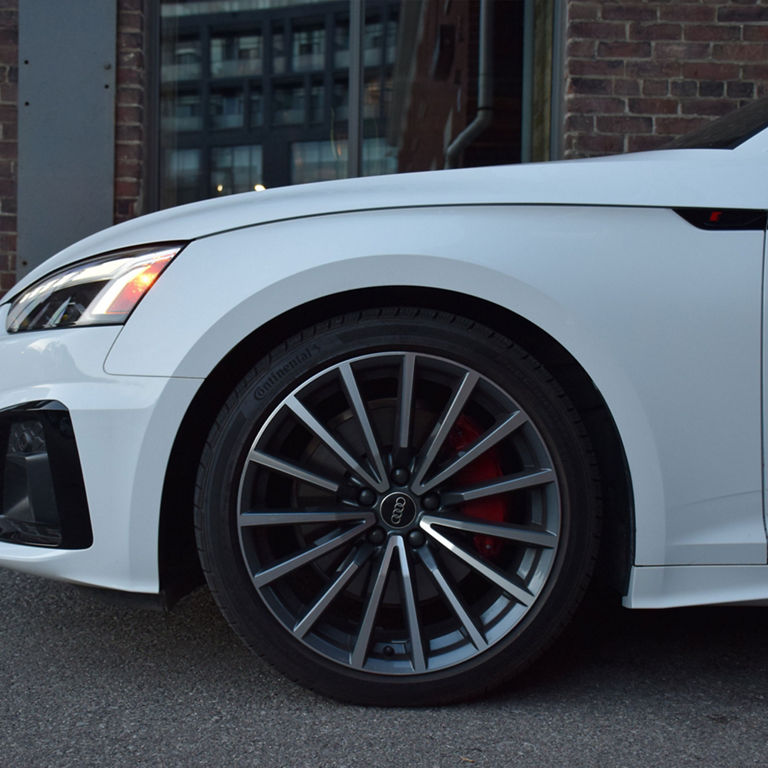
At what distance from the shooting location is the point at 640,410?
190cm

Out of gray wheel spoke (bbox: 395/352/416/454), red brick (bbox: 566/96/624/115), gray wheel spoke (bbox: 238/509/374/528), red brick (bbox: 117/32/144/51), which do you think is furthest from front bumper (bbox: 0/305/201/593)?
red brick (bbox: 566/96/624/115)

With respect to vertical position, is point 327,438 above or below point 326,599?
above

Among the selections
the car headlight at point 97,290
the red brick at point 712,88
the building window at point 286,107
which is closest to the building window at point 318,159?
the building window at point 286,107

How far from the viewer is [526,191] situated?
1974 millimetres

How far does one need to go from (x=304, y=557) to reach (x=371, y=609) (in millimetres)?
178

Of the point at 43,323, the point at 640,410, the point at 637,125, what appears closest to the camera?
the point at 640,410

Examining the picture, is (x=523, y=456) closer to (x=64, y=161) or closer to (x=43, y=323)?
(x=43, y=323)

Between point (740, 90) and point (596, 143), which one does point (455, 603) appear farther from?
point (740, 90)

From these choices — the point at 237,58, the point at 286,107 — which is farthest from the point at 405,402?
the point at 237,58

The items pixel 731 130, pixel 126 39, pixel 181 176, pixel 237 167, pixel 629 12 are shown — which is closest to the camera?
pixel 731 130

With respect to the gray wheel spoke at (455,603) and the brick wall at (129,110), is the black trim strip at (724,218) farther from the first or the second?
the brick wall at (129,110)

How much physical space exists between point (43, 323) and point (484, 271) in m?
0.99

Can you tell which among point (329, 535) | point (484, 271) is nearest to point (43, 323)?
point (329, 535)

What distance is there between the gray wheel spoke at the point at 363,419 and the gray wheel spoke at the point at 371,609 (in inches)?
5.5
